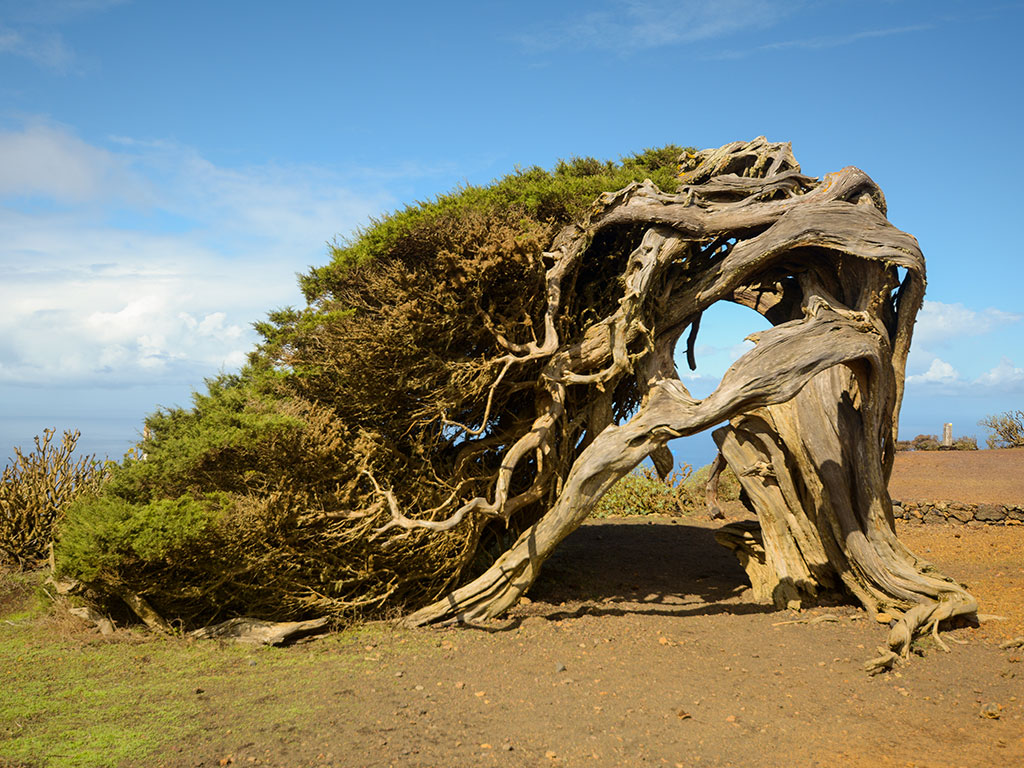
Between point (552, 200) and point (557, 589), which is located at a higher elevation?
point (552, 200)

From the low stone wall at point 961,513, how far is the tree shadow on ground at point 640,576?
4511 mm

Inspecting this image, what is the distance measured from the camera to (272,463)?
7316 millimetres

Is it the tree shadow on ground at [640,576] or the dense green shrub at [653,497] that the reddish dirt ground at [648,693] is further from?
the dense green shrub at [653,497]

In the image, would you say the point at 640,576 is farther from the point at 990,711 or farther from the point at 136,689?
the point at 136,689

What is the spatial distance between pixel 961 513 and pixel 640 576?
7.65m

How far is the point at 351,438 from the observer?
7805 millimetres

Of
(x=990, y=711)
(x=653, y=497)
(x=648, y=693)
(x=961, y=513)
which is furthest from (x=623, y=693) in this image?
(x=961, y=513)

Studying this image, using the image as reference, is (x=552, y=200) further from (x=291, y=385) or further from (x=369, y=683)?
(x=369, y=683)

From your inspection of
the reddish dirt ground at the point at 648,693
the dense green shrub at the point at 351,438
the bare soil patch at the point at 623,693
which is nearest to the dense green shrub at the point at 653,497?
the reddish dirt ground at the point at 648,693

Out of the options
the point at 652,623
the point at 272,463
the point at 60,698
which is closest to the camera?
the point at 60,698

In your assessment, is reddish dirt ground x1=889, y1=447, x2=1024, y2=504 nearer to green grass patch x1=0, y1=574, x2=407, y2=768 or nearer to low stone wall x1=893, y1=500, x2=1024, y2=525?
low stone wall x1=893, y1=500, x2=1024, y2=525

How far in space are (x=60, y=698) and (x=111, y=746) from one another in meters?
1.22

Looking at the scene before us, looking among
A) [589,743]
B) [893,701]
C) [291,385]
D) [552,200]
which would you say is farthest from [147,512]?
[893,701]

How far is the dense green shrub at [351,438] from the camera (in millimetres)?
7105
